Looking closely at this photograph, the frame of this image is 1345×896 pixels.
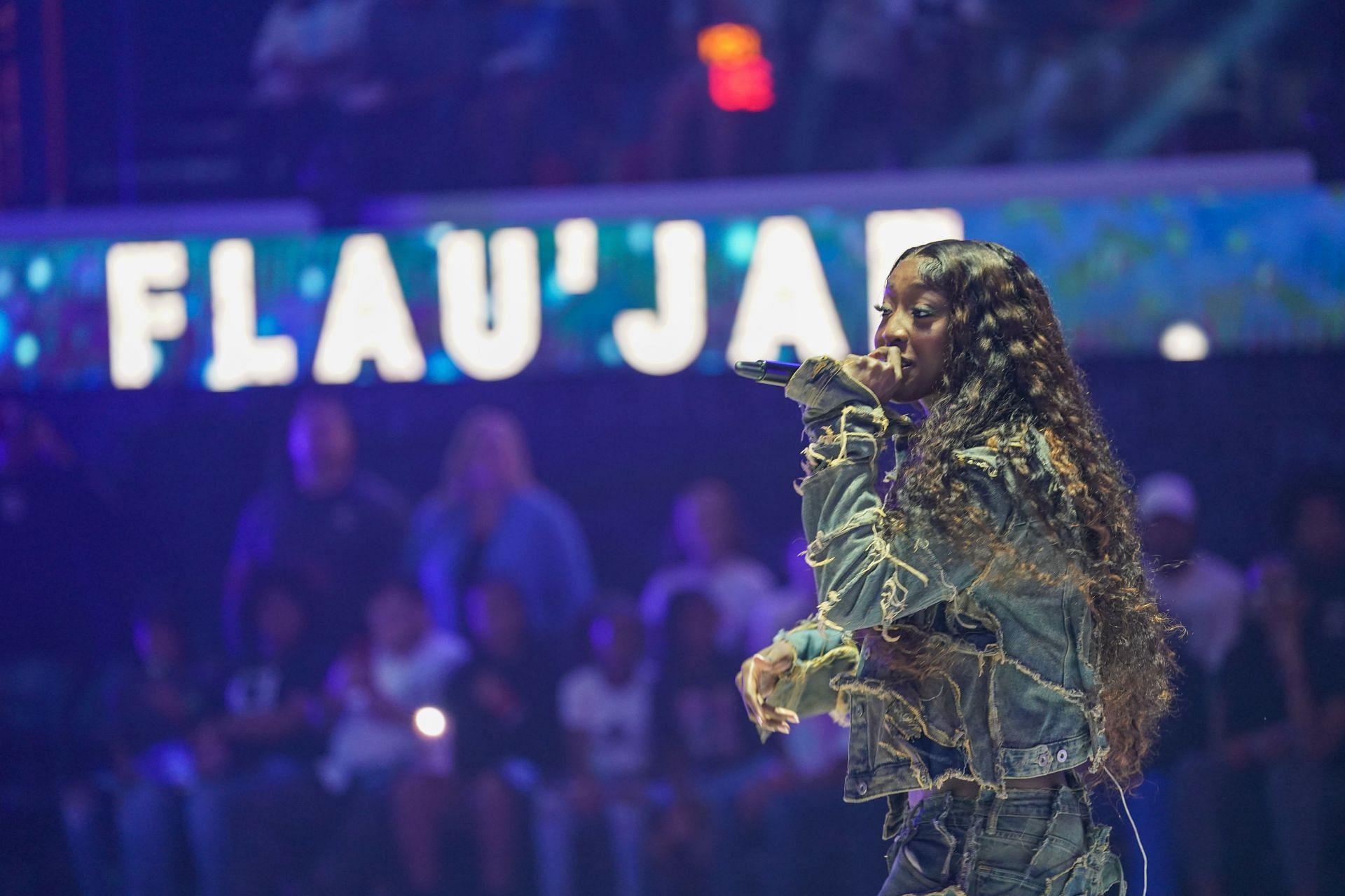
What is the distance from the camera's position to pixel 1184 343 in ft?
19.0

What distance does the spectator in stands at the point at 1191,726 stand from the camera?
5520 mm

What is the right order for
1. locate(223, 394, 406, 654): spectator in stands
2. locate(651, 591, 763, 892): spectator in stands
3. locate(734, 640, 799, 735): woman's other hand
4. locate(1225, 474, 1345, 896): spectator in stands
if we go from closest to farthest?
1. locate(734, 640, 799, 735): woman's other hand
2. locate(1225, 474, 1345, 896): spectator in stands
3. locate(651, 591, 763, 892): spectator in stands
4. locate(223, 394, 406, 654): spectator in stands

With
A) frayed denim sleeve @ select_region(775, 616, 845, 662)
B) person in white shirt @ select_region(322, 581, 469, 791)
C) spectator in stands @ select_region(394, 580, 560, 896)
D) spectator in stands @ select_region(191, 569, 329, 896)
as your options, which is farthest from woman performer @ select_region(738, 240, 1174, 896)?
spectator in stands @ select_region(191, 569, 329, 896)

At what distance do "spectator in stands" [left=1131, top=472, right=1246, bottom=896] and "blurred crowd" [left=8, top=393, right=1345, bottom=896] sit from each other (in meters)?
0.01

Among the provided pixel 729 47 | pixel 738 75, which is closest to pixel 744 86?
pixel 738 75

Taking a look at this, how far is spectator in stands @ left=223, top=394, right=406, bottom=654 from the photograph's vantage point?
236 inches

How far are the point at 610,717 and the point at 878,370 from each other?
12.9 ft

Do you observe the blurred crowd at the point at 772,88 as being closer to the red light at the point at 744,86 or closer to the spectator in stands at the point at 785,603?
the red light at the point at 744,86

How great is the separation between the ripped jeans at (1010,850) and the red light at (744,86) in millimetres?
4383

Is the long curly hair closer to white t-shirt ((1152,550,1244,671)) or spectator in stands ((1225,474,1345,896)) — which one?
white t-shirt ((1152,550,1244,671))

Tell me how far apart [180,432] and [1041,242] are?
349 centimetres

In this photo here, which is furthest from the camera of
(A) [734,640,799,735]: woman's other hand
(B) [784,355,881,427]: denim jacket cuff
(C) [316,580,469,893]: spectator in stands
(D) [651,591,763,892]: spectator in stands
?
(C) [316,580,469,893]: spectator in stands

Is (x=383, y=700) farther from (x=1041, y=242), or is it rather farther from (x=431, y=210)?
(x=1041, y=242)

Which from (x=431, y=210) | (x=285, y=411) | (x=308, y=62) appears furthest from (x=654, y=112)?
(x=285, y=411)
